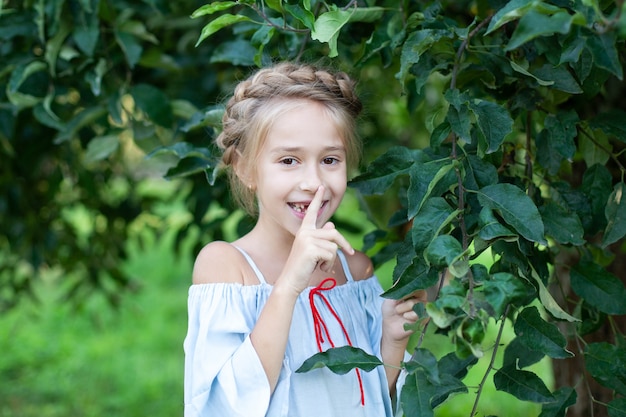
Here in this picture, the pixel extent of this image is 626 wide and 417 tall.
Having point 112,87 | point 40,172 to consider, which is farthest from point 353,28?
point 40,172

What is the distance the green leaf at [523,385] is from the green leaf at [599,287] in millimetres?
Answer: 286

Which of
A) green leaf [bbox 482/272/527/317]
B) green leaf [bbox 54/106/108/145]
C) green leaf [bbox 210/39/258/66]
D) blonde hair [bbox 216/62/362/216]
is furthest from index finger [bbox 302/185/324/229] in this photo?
green leaf [bbox 54/106/108/145]

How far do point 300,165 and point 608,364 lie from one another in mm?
649

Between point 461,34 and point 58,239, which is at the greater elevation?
point 461,34

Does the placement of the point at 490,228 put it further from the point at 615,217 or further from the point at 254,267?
the point at 254,267

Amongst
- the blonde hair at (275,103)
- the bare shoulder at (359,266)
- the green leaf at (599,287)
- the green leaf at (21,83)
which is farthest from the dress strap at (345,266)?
the green leaf at (21,83)

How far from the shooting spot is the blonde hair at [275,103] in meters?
1.49

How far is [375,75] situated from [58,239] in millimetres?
1539

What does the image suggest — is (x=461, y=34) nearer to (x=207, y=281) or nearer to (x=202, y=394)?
(x=207, y=281)

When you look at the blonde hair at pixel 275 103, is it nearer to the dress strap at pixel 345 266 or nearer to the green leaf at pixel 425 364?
the dress strap at pixel 345 266

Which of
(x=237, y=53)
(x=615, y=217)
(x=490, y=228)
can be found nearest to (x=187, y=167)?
(x=237, y=53)

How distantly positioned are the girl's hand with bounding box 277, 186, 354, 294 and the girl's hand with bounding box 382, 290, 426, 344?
9.9 inches

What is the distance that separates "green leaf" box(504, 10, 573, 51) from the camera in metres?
0.97

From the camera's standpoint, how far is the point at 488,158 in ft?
4.50
